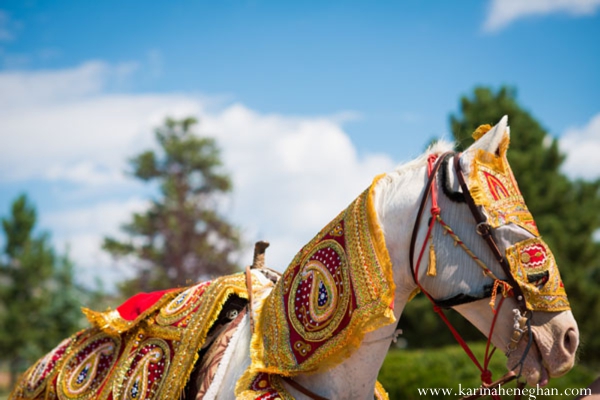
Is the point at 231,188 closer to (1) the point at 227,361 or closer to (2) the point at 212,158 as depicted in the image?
(2) the point at 212,158

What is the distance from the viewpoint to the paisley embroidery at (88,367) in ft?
10.6

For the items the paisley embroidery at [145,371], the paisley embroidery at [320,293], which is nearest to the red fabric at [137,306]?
the paisley embroidery at [145,371]

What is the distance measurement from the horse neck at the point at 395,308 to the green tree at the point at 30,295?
1949 cm

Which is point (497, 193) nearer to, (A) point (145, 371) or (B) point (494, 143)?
(B) point (494, 143)

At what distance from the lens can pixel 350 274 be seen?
2.34m

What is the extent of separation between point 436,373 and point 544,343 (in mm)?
7923

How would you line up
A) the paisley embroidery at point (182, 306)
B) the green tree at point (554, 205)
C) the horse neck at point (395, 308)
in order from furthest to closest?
the green tree at point (554, 205) → the paisley embroidery at point (182, 306) → the horse neck at point (395, 308)

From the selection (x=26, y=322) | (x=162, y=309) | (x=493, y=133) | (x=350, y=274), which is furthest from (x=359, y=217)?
(x=26, y=322)

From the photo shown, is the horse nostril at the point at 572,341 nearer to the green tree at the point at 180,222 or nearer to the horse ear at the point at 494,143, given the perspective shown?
the horse ear at the point at 494,143

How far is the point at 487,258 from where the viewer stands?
2.21 metres

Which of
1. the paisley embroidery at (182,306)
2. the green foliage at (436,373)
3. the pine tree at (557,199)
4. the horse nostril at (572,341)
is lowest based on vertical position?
the green foliage at (436,373)

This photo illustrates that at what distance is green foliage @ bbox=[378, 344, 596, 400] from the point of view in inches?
355

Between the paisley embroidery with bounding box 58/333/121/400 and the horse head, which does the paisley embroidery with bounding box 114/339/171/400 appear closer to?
the paisley embroidery with bounding box 58/333/121/400

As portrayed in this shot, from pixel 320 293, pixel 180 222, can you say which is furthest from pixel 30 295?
pixel 320 293
